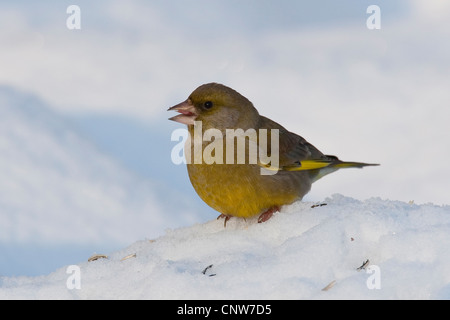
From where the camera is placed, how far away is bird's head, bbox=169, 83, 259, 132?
5770mm

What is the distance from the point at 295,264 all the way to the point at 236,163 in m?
1.49

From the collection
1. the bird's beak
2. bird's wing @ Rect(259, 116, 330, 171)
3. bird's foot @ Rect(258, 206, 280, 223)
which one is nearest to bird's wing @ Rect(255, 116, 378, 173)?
bird's wing @ Rect(259, 116, 330, 171)

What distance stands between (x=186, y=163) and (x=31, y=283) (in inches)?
67.2

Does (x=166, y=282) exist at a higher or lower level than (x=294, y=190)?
lower

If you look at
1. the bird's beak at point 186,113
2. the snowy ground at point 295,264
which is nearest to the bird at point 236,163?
the bird's beak at point 186,113

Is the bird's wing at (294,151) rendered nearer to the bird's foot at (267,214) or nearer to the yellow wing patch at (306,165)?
the yellow wing patch at (306,165)

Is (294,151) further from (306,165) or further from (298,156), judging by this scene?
(306,165)

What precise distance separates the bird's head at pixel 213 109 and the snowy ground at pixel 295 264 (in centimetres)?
97

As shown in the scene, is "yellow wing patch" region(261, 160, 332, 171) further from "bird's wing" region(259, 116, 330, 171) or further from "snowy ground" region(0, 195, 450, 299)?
"snowy ground" region(0, 195, 450, 299)
